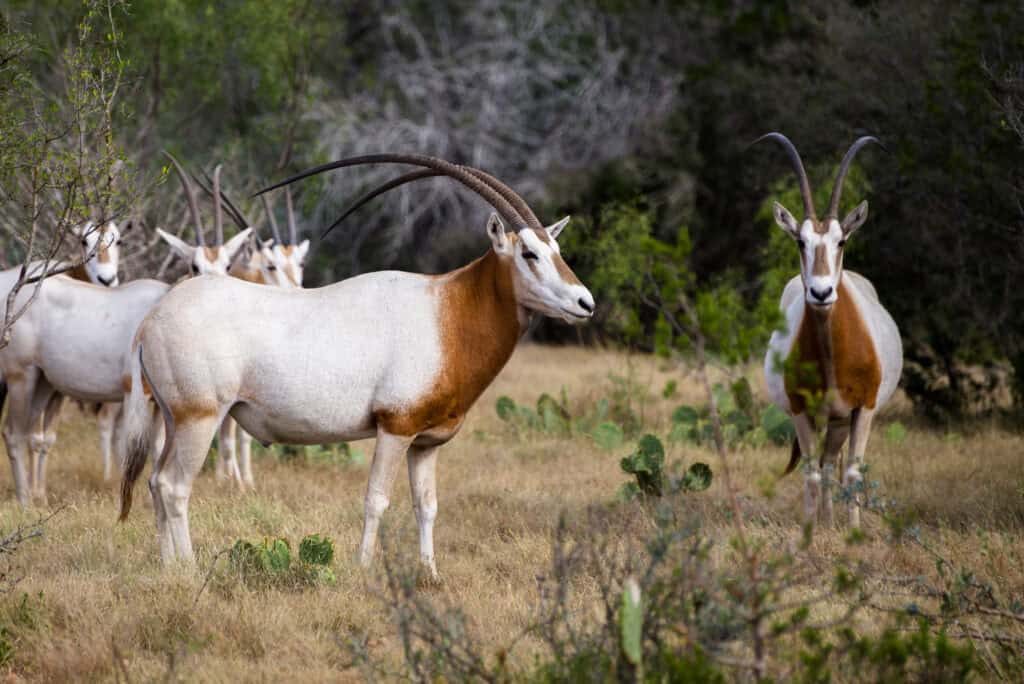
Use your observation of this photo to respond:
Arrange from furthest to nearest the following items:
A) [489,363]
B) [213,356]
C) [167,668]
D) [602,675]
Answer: [489,363], [213,356], [167,668], [602,675]

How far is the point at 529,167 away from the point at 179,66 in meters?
6.15

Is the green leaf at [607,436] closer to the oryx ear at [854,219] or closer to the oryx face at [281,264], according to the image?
the oryx face at [281,264]

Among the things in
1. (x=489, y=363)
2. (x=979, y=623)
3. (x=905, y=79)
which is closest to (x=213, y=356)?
(x=489, y=363)

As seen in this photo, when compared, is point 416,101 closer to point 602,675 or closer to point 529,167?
point 529,167

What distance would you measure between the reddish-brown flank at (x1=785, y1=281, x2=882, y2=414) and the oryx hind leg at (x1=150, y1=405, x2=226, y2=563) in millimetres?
3375

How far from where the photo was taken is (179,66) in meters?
15.7

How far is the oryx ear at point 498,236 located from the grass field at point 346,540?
151 cm

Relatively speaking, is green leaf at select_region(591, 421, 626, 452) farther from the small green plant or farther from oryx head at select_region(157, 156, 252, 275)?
oryx head at select_region(157, 156, 252, 275)

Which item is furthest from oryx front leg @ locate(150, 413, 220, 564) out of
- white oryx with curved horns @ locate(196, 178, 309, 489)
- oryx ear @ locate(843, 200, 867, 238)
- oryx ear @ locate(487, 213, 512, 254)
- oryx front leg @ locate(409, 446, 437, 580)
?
oryx ear @ locate(843, 200, 867, 238)

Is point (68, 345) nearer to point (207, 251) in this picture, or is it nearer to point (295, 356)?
point (207, 251)

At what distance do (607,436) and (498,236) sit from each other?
3.80 metres

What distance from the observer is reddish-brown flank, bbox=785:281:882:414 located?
7191 mm

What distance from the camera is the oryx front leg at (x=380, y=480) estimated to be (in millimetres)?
6020

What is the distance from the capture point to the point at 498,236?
6.19 m
